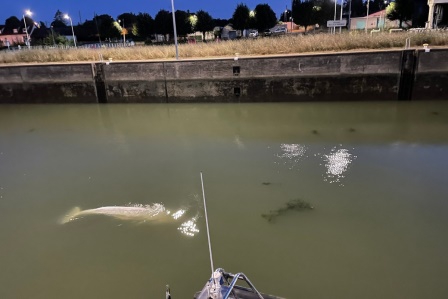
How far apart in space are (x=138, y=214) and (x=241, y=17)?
3549 centimetres

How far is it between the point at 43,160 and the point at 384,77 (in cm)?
963

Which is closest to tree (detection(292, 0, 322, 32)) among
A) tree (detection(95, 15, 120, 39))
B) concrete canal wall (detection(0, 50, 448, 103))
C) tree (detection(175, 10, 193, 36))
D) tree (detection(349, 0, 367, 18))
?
tree (detection(175, 10, 193, 36))

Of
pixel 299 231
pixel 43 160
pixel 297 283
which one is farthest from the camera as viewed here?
pixel 43 160

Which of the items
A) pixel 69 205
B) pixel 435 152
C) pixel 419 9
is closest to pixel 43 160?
pixel 69 205

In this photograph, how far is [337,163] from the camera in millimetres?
6168

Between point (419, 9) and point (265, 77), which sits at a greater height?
point (419, 9)

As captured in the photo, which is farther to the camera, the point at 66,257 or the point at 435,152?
the point at 435,152

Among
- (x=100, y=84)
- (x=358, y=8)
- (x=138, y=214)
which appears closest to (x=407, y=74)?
(x=138, y=214)

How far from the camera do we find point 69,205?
4.98 metres

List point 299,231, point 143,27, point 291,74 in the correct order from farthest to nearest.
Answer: point 143,27, point 291,74, point 299,231

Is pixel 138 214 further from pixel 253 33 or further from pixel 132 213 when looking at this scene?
pixel 253 33

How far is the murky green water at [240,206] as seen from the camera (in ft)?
11.2

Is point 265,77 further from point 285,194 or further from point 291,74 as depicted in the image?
point 285,194

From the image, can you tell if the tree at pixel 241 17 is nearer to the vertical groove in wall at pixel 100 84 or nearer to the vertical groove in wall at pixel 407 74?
the vertical groove in wall at pixel 100 84
